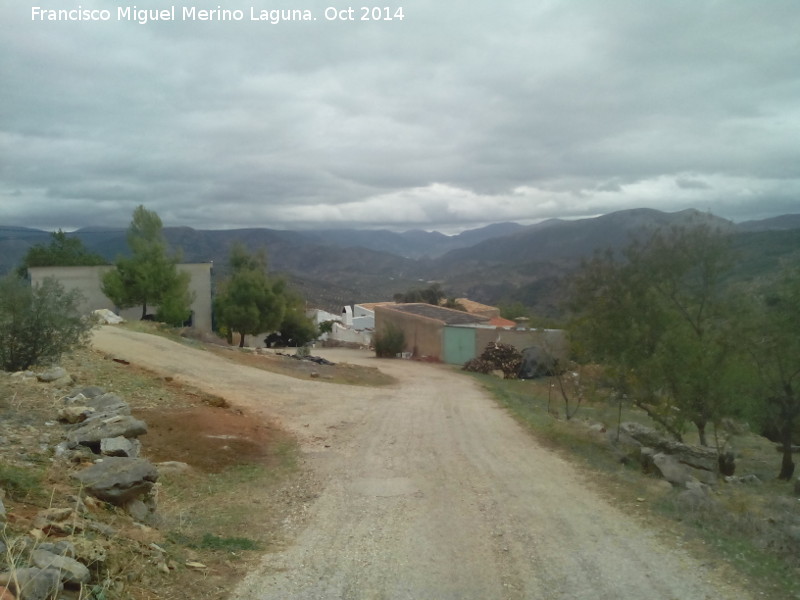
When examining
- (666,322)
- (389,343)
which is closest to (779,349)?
(666,322)

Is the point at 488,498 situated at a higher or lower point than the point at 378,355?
higher

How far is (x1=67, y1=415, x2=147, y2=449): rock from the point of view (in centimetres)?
880

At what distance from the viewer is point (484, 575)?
20.7 feet

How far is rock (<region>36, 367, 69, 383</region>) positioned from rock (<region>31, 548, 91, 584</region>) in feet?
30.2

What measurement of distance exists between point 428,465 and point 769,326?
817cm

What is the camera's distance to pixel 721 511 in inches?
350

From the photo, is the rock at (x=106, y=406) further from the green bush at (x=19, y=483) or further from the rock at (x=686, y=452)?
the rock at (x=686, y=452)

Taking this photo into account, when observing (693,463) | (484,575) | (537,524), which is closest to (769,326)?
(693,463)

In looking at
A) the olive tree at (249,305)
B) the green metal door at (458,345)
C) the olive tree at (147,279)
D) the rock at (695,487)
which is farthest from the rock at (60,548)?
the olive tree at (249,305)

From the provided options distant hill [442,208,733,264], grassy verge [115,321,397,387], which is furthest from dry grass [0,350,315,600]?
distant hill [442,208,733,264]

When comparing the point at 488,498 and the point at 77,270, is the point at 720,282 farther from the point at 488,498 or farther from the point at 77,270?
the point at 77,270

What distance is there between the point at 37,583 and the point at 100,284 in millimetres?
49748

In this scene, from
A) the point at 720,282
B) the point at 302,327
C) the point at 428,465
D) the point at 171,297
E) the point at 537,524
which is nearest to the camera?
the point at 537,524

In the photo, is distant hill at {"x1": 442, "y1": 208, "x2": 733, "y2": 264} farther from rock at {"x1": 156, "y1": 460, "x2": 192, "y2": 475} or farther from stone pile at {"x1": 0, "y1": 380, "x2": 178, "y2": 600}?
stone pile at {"x1": 0, "y1": 380, "x2": 178, "y2": 600}
